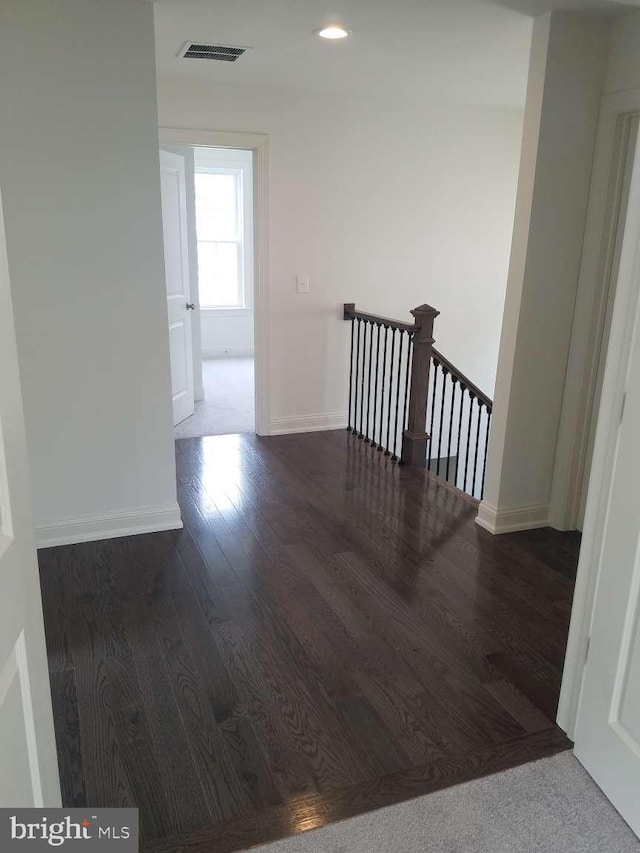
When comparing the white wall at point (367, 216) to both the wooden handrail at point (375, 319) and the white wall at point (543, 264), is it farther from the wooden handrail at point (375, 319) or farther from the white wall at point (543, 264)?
the white wall at point (543, 264)

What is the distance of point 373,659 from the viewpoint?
2.37 metres

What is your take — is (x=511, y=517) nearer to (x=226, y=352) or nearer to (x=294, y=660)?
(x=294, y=660)

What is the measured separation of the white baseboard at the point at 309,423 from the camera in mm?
5031

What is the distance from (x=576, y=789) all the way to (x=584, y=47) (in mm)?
2920

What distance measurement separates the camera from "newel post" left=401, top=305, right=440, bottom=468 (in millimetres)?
4207

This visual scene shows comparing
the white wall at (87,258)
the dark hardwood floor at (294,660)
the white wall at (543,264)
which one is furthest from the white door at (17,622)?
the white wall at (543,264)

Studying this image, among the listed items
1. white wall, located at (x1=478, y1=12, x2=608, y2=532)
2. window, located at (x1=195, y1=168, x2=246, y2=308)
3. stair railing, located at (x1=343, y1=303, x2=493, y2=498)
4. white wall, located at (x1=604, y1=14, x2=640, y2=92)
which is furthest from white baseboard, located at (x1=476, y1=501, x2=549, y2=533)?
window, located at (x1=195, y1=168, x2=246, y2=308)

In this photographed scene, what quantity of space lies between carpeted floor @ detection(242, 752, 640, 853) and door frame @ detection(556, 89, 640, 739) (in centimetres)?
26

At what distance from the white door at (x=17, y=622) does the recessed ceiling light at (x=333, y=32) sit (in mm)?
2598

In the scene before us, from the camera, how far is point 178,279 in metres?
5.10

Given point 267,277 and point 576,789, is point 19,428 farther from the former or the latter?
point 267,277

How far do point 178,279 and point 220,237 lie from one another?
3.72 metres

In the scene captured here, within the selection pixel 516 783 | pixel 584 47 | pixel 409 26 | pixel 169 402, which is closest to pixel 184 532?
pixel 169 402

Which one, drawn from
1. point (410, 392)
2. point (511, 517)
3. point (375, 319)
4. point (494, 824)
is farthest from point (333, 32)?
point (494, 824)
